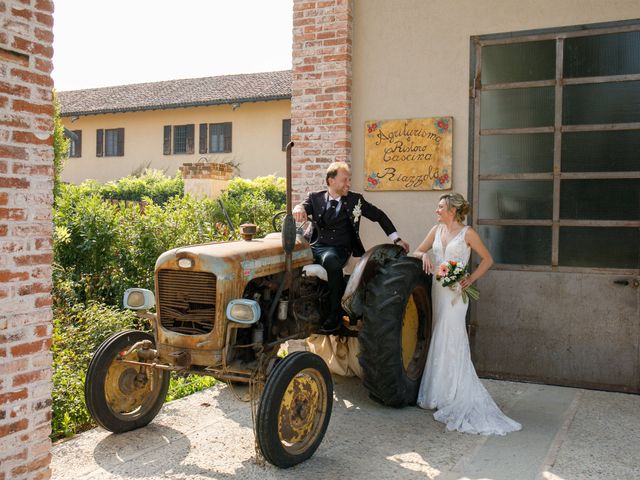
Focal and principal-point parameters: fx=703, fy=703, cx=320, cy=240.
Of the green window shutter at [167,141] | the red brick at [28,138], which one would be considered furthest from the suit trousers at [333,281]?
the green window shutter at [167,141]

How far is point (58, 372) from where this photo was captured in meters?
5.23

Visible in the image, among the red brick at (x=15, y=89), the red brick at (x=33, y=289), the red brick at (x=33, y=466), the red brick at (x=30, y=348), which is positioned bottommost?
the red brick at (x=33, y=466)

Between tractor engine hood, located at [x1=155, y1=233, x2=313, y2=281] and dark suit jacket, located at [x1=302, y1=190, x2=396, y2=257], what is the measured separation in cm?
89

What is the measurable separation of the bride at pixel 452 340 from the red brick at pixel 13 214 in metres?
3.05

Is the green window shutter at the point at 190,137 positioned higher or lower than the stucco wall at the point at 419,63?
higher

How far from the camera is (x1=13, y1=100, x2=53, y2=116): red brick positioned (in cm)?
321

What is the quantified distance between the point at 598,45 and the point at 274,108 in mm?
17225

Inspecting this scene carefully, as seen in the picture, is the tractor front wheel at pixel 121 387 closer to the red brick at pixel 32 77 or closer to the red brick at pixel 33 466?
the red brick at pixel 33 466

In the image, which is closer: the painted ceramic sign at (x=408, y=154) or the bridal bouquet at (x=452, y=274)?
the bridal bouquet at (x=452, y=274)

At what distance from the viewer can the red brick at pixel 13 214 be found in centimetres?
317

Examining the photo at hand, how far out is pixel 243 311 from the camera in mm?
4105

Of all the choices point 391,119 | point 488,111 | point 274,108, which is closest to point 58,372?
point 391,119

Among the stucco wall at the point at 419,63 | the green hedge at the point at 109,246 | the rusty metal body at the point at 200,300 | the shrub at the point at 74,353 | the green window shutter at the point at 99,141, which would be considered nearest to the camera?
the rusty metal body at the point at 200,300

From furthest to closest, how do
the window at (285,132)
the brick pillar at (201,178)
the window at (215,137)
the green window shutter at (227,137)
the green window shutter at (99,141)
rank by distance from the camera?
1. the green window shutter at (99,141)
2. the window at (215,137)
3. the green window shutter at (227,137)
4. the window at (285,132)
5. the brick pillar at (201,178)
